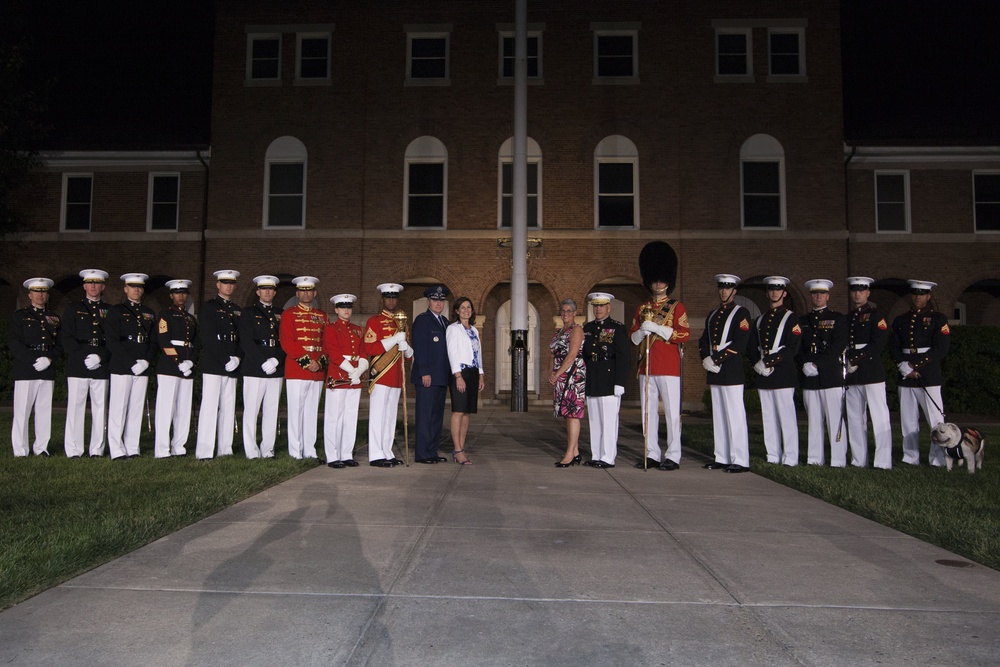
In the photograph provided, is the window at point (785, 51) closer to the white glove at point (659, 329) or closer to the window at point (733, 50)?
the window at point (733, 50)

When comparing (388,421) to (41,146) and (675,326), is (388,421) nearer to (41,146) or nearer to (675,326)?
(675,326)

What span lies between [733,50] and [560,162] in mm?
5812

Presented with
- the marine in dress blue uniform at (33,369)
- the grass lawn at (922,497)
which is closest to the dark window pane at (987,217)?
the grass lawn at (922,497)

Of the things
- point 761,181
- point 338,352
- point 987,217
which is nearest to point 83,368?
point 338,352

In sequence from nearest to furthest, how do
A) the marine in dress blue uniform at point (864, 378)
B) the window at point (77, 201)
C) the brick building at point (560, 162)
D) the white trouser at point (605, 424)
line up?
the marine in dress blue uniform at point (864, 378) < the white trouser at point (605, 424) < the brick building at point (560, 162) < the window at point (77, 201)

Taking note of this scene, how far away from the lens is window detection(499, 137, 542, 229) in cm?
2184

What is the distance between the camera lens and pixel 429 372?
9734 mm

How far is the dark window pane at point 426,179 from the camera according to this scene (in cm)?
2212

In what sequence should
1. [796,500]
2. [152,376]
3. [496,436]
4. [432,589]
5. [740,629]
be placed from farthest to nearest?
[152,376] → [496,436] → [796,500] → [432,589] → [740,629]

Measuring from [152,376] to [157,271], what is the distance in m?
3.77

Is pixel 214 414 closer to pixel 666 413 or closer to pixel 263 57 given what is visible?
pixel 666 413

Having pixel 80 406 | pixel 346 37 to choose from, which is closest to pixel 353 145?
pixel 346 37

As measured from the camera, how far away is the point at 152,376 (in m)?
20.2

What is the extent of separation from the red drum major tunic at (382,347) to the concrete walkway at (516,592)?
2.88 m
